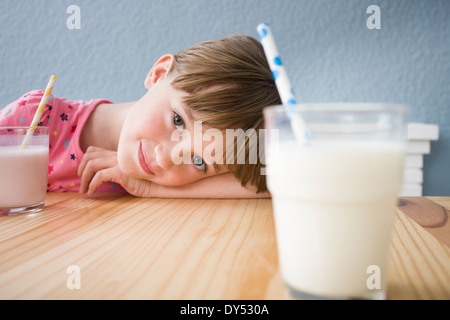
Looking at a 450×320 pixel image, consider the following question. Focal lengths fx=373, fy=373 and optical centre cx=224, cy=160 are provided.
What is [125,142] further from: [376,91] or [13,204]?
[376,91]

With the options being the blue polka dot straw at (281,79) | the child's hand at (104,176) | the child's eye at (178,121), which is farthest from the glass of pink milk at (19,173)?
the blue polka dot straw at (281,79)

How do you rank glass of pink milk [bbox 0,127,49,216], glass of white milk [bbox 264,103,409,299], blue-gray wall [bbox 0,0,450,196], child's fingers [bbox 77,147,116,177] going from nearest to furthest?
glass of white milk [bbox 264,103,409,299] < glass of pink milk [bbox 0,127,49,216] < child's fingers [bbox 77,147,116,177] < blue-gray wall [bbox 0,0,450,196]

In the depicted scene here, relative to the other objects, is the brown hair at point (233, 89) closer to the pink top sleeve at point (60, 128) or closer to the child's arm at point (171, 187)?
the child's arm at point (171, 187)

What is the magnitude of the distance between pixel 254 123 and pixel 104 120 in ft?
1.72

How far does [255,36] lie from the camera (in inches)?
68.6

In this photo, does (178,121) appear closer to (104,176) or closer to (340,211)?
(104,176)

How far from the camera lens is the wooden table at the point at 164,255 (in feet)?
1.27

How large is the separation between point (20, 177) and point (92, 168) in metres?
0.27

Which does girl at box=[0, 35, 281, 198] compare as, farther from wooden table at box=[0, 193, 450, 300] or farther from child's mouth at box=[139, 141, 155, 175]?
wooden table at box=[0, 193, 450, 300]

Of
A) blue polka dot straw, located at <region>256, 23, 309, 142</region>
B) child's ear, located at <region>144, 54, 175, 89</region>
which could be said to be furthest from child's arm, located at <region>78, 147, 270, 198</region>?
blue polka dot straw, located at <region>256, 23, 309, 142</region>

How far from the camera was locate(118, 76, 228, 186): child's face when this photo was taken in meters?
0.93

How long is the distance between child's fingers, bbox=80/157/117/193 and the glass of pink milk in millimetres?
199

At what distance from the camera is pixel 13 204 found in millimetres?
733
